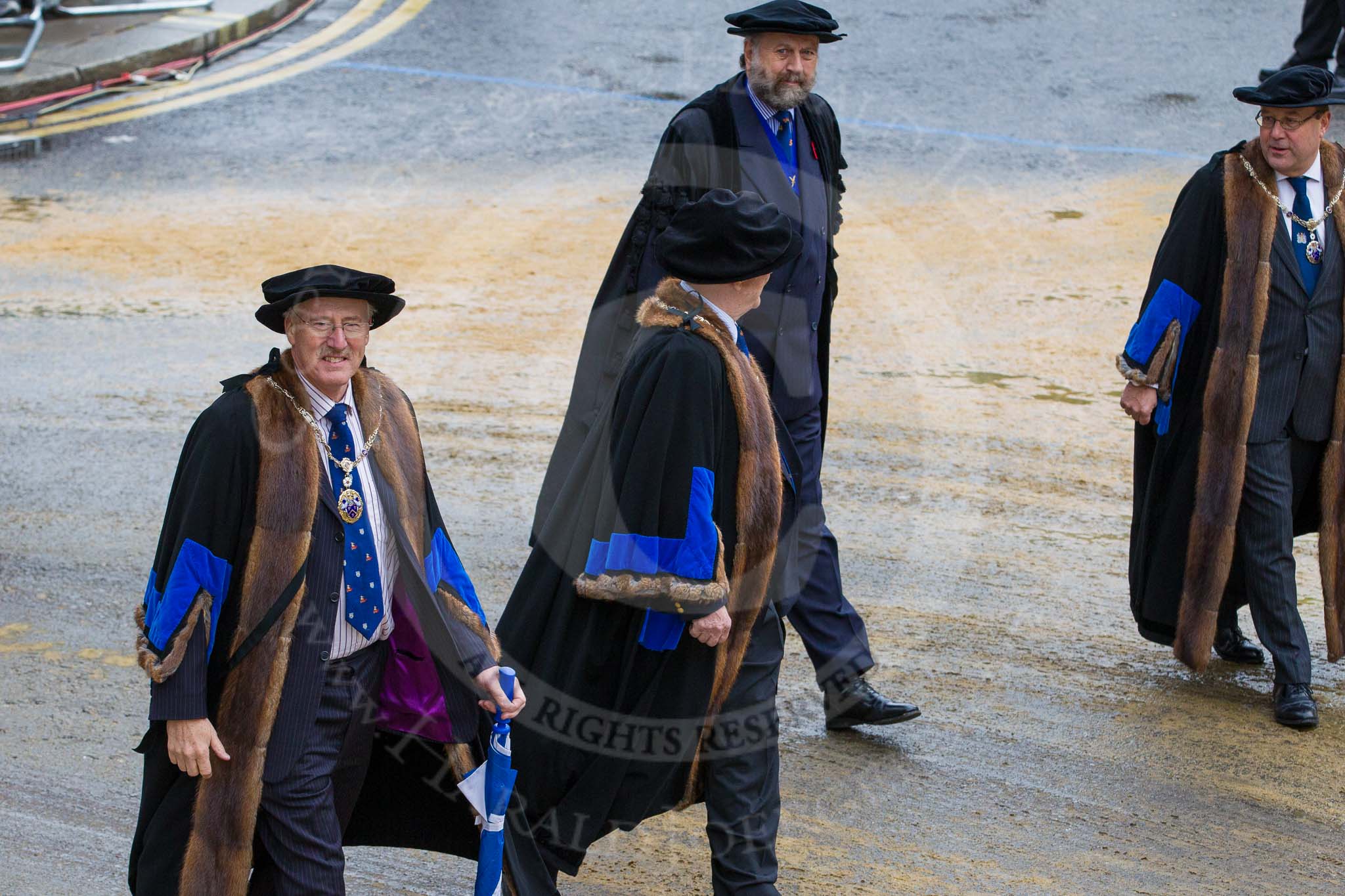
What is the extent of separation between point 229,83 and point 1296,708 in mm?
11050

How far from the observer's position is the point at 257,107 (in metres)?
13.0

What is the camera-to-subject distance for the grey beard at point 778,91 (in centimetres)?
514

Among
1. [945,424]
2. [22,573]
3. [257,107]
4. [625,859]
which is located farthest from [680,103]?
[625,859]

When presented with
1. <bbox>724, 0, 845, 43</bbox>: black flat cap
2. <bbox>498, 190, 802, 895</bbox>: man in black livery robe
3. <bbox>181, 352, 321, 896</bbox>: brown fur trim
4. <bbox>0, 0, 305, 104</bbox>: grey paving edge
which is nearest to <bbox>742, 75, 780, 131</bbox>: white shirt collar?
<bbox>724, 0, 845, 43</bbox>: black flat cap

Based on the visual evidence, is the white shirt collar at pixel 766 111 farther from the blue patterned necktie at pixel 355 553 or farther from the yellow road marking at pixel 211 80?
the yellow road marking at pixel 211 80

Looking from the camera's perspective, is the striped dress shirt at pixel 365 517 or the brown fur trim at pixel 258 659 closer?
the brown fur trim at pixel 258 659

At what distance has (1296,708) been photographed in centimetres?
527

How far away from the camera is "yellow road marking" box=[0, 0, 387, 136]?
12.7m

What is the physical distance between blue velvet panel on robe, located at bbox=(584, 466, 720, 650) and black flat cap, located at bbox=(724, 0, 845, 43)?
1.97 meters

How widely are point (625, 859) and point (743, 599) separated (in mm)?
1034

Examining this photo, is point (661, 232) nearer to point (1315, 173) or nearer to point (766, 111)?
point (766, 111)

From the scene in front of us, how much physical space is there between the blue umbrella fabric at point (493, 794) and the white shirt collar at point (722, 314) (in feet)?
3.31

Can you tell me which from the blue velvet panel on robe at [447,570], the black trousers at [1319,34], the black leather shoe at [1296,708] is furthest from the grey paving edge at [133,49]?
the black leather shoe at [1296,708]

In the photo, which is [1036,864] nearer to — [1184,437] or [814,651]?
[814,651]
